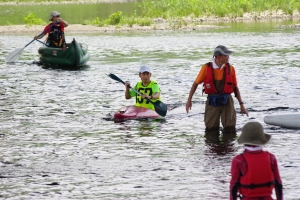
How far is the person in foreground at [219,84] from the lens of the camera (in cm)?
1038

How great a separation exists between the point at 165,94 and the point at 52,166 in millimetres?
8076

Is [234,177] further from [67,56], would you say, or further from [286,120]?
[67,56]

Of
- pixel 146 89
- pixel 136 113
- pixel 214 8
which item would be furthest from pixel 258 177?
pixel 214 8

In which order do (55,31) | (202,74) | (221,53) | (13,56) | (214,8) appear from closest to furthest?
(221,53), (202,74), (55,31), (13,56), (214,8)

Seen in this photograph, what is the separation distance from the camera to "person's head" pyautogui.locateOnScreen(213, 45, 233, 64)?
10164 millimetres

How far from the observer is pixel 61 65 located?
2484 centimetres

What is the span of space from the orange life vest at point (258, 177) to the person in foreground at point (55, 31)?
60.5ft

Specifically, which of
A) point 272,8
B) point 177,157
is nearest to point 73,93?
point 177,157

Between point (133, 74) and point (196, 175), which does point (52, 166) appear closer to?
point (196, 175)

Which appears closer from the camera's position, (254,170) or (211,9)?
(254,170)

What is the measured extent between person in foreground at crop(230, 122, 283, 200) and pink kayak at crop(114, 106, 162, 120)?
770cm

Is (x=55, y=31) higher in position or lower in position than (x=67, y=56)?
higher

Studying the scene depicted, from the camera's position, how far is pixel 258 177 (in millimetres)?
5668

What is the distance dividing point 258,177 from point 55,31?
19.2 m
